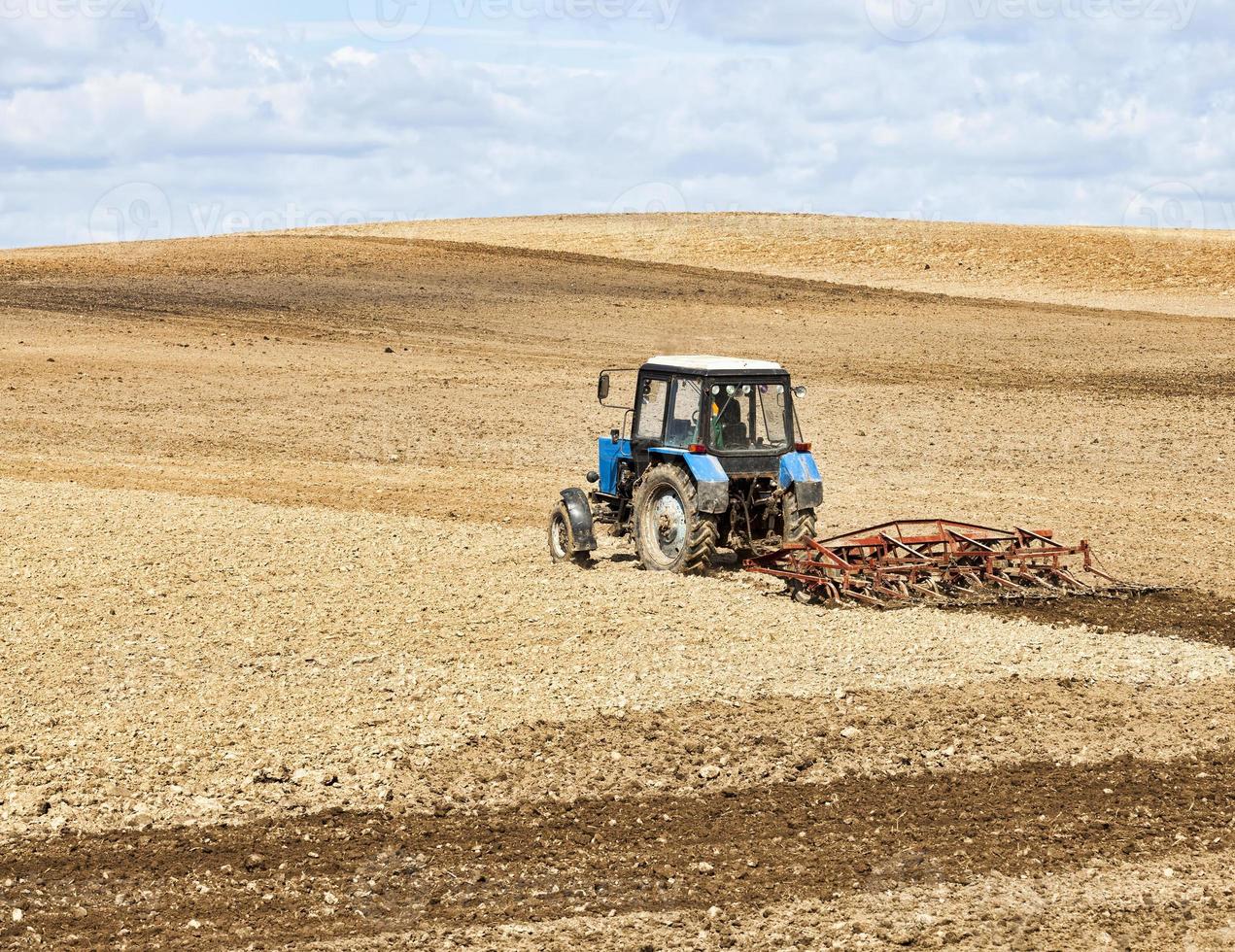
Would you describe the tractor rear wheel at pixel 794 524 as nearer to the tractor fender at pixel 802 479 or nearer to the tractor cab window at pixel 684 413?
the tractor fender at pixel 802 479

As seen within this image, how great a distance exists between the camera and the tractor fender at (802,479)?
13.5 m

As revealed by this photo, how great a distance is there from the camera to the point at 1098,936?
22.8 ft

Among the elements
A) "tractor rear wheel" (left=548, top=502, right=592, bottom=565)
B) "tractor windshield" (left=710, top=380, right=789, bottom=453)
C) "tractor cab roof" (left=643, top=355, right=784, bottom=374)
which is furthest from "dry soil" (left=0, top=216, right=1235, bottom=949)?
"tractor cab roof" (left=643, top=355, right=784, bottom=374)

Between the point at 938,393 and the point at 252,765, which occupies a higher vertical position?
the point at 938,393

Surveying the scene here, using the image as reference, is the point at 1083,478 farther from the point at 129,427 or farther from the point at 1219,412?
the point at 129,427

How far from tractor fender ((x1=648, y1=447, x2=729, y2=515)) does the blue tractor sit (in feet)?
0.04

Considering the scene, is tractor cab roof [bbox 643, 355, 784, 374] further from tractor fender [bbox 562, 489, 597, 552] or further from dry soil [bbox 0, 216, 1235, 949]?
dry soil [bbox 0, 216, 1235, 949]

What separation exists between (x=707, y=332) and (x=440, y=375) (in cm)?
858

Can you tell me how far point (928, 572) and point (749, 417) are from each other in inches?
86.5

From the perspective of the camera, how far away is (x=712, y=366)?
1370 centimetres

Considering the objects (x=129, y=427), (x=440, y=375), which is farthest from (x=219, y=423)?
(x=440, y=375)

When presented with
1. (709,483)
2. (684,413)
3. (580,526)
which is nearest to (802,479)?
(709,483)

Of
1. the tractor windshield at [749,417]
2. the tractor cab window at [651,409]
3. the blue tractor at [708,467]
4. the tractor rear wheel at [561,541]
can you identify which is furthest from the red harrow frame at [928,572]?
the tractor rear wheel at [561,541]

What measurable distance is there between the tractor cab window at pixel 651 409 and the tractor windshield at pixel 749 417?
0.59 meters
